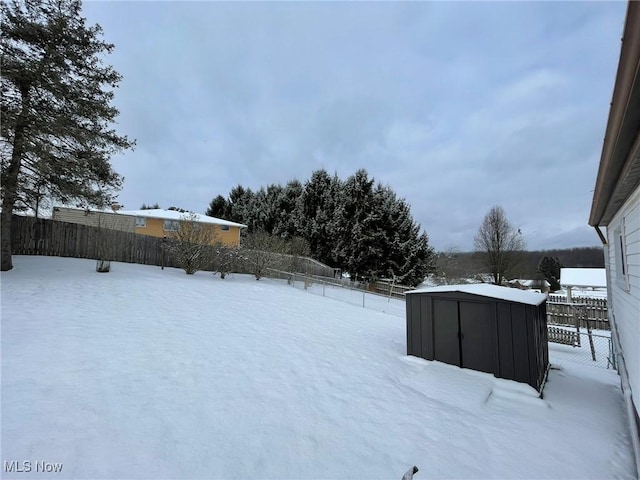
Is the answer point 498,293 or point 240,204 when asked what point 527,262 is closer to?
point 240,204

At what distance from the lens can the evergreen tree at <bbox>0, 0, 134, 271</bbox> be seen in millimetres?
8086

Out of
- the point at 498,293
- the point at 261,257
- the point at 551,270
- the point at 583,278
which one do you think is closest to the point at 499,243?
the point at 583,278

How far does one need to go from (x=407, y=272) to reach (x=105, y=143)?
19.2m

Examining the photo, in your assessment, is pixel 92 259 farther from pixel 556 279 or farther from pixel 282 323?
pixel 556 279

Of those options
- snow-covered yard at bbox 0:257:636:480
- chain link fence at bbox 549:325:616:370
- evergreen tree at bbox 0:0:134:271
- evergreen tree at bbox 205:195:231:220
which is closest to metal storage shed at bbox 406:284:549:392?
snow-covered yard at bbox 0:257:636:480

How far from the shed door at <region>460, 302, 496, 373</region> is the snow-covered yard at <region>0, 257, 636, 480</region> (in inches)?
12.2

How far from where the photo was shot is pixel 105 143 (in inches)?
395

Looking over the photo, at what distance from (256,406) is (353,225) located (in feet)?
64.0

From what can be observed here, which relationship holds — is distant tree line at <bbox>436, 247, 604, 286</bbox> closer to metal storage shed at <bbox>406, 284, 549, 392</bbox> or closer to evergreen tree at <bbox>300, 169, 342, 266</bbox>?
evergreen tree at <bbox>300, 169, 342, 266</bbox>

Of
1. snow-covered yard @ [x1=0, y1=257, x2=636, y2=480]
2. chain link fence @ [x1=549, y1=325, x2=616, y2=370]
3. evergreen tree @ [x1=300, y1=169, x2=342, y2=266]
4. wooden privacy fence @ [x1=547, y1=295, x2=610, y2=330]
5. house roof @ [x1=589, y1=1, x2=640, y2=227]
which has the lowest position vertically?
chain link fence @ [x1=549, y1=325, x2=616, y2=370]

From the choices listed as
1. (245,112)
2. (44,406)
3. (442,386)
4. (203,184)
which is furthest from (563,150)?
(203,184)

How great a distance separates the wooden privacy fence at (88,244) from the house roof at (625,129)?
13.4m

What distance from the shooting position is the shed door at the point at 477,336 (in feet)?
18.8

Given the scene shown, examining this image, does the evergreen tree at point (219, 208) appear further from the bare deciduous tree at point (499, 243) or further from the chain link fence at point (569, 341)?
the bare deciduous tree at point (499, 243)
